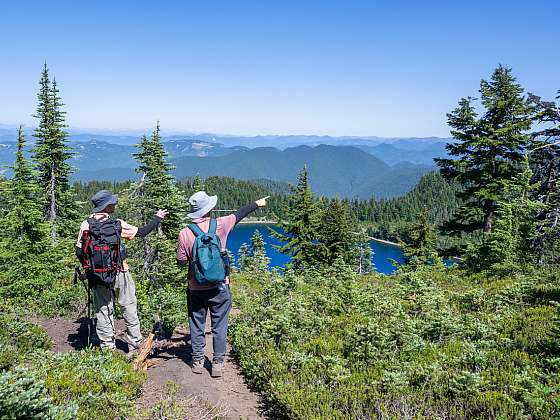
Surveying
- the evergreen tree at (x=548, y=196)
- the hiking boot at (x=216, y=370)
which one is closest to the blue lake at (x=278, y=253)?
the evergreen tree at (x=548, y=196)

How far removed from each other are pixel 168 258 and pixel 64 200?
1688 centimetres

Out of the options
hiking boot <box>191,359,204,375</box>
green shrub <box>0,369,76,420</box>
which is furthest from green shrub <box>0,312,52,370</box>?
hiking boot <box>191,359,204,375</box>

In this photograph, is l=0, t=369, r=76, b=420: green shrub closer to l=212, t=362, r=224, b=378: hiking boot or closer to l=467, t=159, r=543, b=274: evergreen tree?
l=212, t=362, r=224, b=378: hiking boot

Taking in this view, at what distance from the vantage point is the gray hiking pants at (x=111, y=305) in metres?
5.71

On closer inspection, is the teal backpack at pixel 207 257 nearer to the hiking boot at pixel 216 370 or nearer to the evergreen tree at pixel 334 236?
the hiking boot at pixel 216 370

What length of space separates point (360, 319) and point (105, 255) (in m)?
5.02

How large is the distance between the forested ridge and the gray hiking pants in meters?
0.42

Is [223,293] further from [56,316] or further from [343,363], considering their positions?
[56,316]

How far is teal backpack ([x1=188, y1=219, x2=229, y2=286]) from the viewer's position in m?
5.14

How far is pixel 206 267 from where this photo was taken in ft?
16.9

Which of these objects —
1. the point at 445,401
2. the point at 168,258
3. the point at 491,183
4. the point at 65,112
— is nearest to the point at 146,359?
the point at 445,401

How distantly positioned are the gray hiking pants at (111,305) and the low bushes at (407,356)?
1910 millimetres

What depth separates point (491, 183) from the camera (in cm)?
1872

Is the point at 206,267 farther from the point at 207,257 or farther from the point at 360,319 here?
the point at 360,319
